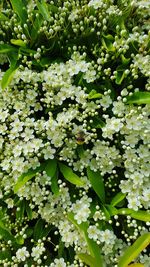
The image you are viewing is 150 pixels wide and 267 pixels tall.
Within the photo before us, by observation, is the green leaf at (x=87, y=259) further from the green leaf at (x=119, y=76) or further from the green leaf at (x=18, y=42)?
the green leaf at (x=18, y=42)

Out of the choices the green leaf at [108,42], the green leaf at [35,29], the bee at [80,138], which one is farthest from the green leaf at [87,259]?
the green leaf at [35,29]

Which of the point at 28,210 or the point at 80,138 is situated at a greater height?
the point at 80,138

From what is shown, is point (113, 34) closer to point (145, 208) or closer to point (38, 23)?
point (38, 23)

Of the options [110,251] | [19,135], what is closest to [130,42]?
[19,135]

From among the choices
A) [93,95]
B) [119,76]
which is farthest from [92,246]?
[119,76]

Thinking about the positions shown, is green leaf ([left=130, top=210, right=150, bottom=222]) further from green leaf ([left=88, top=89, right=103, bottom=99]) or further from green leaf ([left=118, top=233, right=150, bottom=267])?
green leaf ([left=88, top=89, right=103, bottom=99])

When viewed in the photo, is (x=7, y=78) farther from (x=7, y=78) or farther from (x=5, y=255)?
(x=5, y=255)
